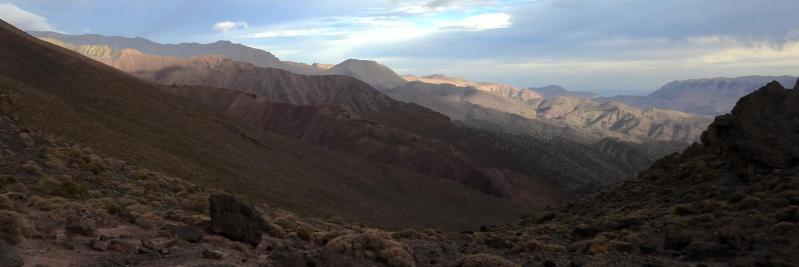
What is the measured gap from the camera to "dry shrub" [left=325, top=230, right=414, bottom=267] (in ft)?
55.0

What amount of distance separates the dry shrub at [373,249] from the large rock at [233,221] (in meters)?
Result: 2.31

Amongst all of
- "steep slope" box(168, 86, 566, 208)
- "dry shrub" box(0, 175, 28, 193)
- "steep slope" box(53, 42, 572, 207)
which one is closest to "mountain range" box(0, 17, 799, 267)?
"dry shrub" box(0, 175, 28, 193)

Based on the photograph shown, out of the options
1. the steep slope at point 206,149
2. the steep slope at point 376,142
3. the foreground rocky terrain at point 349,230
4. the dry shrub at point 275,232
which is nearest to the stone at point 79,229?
the foreground rocky terrain at point 349,230

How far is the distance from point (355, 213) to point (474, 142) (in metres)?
88.0

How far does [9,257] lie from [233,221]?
6.44 metres

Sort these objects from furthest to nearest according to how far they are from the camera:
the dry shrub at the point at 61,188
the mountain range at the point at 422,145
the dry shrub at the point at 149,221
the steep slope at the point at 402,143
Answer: the mountain range at the point at 422,145
the steep slope at the point at 402,143
the dry shrub at the point at 61,188
the dry shrub at the point at 149,221

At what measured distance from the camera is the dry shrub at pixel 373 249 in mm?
16766

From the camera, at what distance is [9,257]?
11930mm

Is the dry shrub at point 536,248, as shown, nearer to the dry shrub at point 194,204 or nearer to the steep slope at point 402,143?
the dry shrub at point 194,204

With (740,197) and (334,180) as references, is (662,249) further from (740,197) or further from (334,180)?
(334,180)

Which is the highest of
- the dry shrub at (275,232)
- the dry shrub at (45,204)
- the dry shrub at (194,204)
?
the dry shrub at (45,204)

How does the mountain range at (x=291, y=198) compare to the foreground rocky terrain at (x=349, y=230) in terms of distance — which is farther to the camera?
the mountain range at (x=291, y=198)

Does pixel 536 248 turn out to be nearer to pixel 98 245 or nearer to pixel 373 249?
pixel 373 249

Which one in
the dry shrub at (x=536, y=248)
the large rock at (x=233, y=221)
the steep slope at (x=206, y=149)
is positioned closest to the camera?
the large rock at (x=233, y=221)
